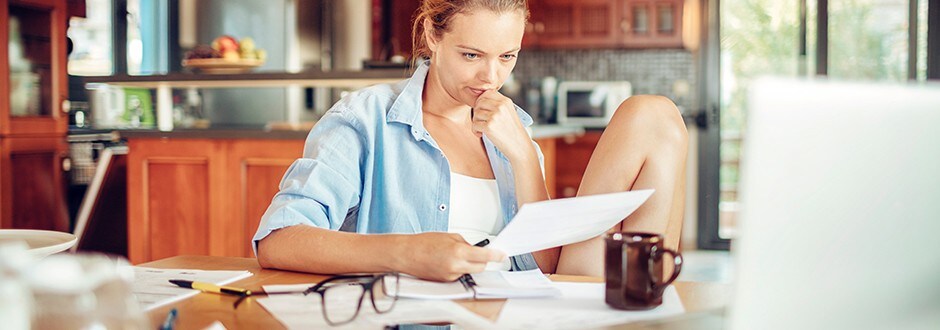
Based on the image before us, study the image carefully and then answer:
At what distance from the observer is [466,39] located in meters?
1.76

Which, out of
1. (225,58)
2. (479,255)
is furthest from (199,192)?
(479,255)

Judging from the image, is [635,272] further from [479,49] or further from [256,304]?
[479,49]

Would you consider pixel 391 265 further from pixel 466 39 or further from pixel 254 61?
pixel 254 61

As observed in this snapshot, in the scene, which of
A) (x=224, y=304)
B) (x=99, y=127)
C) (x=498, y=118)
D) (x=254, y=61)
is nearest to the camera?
(x=224, y=304)

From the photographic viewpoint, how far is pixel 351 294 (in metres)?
1.22

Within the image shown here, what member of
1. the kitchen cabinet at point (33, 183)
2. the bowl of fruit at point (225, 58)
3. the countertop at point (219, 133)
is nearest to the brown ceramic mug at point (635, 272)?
the countertop at point (219, 133)

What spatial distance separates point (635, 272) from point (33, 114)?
4.21m

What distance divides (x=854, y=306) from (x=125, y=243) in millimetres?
3754

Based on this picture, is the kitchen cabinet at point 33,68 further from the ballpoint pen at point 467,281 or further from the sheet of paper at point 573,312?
the sheet of paper at point 573,312

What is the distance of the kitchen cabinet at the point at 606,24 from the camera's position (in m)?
6.26

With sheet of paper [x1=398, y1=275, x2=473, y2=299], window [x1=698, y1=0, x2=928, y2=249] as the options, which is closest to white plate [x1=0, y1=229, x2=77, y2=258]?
sheet of paper [x1=398, y1=275, x2=473, y2=299]

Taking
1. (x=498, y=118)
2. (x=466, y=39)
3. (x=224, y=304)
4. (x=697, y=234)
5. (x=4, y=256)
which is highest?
(x=466, y=39)

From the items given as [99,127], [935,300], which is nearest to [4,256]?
[935,300]

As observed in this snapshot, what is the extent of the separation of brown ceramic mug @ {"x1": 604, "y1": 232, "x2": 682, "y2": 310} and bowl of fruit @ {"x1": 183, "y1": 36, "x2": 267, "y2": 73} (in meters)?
2.99
